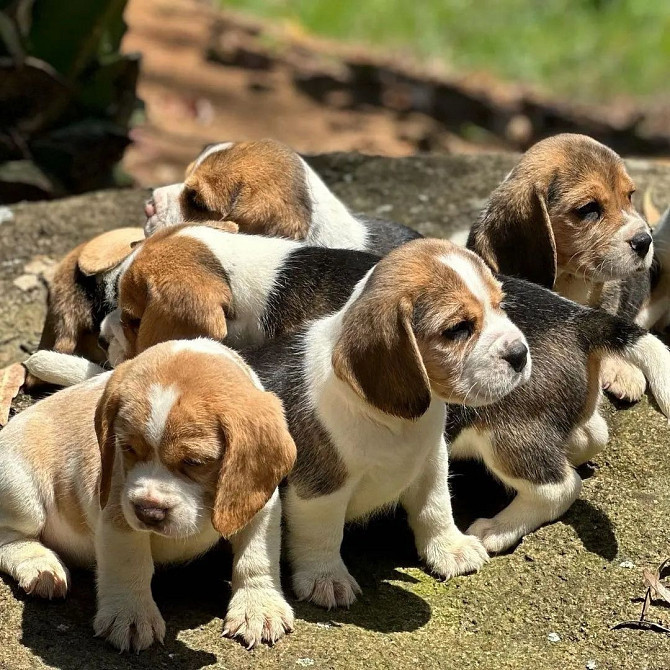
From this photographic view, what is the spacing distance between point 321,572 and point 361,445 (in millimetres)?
588

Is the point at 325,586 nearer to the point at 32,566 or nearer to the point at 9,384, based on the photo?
the point at 32,566

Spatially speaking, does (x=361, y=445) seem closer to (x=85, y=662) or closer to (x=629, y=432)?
(x=85, y=662)

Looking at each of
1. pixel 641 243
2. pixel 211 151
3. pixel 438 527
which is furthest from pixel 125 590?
pixel 641 243

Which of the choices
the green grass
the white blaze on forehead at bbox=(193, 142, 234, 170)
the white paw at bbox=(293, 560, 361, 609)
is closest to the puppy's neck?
the white blaze on forehead at bbox=(193, 142, 234, 170)

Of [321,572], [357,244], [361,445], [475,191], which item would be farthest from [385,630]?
[475,191]

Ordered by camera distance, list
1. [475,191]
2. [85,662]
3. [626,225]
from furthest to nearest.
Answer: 1. [475,191]
2. [626,225]
3. [85,662]

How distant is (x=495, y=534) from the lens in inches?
217

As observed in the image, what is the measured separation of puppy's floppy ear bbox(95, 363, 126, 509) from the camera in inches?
177

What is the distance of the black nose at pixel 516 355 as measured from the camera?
479 cm

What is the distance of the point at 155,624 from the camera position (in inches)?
186

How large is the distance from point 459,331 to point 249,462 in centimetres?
100

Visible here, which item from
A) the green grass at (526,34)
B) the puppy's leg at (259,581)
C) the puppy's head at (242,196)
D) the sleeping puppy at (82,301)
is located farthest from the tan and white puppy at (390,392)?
the green grass at (526,34)

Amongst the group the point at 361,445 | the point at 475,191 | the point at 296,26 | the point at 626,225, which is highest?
the point at 626,225

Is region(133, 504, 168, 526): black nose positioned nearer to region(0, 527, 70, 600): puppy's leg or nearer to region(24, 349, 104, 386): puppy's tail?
region(0, 527, 70, 600): puppy's leg
